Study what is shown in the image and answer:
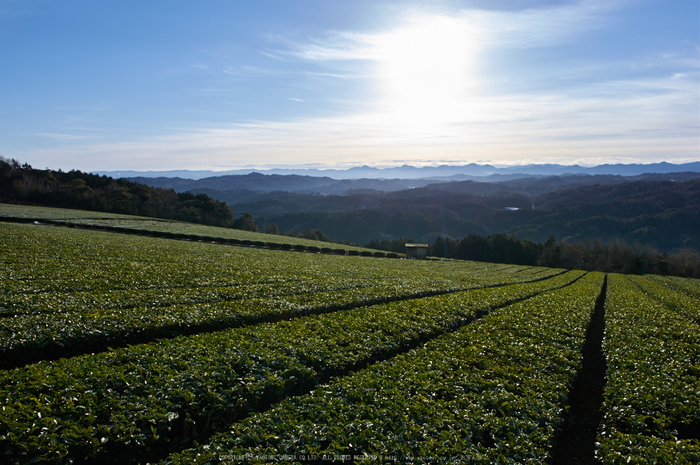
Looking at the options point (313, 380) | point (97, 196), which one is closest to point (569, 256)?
point (313, 380)

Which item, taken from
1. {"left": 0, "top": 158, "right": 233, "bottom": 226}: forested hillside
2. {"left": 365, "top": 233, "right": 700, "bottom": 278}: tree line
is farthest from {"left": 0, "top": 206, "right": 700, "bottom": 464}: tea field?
{"left": 0, "top": 158, "right": 233, "bottom": 226}: forested hillside

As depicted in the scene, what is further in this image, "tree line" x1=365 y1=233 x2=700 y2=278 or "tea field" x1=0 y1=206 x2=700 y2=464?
"tree line" x1=365 y1=233 x2=700 y2=278

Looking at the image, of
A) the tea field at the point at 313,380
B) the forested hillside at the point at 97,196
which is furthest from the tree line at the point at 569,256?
the tea field at the point at 313,380

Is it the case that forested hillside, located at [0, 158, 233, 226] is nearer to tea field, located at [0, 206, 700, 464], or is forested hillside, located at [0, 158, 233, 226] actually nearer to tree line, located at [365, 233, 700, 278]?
tree line, located at [365, 233, 700, 278]

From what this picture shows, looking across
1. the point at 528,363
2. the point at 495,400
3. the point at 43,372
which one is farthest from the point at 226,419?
the point at 528,363

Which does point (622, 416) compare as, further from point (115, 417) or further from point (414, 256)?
point (414, 256)

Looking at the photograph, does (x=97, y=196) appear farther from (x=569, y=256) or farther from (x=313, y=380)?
(x=569, y=256)

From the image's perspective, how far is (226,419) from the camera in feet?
25.2

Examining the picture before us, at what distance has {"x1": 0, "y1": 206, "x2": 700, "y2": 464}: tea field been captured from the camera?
20.4 feet

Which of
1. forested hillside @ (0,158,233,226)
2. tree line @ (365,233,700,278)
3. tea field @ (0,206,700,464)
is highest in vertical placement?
forested hillside @ (0,158,233,226)

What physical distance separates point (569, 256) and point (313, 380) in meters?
96.3

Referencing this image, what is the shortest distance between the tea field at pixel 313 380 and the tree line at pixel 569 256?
250ft

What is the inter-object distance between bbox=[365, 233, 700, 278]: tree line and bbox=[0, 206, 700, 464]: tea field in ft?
250

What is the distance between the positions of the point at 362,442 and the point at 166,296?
12550 millimetres
